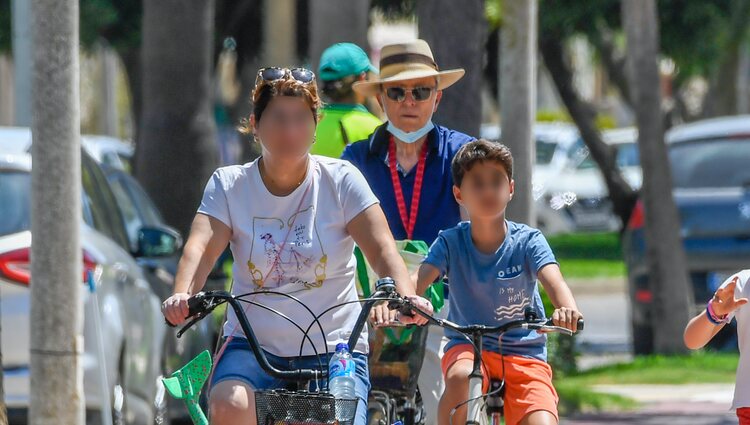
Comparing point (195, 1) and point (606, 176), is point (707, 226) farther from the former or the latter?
point (195, 1)

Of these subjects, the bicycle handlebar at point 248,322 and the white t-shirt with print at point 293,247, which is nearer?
the bicycle handlebar at point 248,322

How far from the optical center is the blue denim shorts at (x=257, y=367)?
16.0ft

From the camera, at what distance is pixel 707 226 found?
13.3 m

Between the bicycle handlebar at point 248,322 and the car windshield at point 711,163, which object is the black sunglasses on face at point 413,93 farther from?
the car windshield at point 711,163

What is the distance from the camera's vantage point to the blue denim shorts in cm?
487

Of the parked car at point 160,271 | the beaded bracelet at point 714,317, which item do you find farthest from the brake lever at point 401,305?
the parked car at point 160,271

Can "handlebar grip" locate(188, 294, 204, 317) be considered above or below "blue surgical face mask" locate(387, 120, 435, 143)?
below

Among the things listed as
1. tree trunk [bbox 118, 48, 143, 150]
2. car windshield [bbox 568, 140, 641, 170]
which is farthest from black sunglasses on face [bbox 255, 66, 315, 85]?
car windshield [bbox 568, 140, 641, 170]

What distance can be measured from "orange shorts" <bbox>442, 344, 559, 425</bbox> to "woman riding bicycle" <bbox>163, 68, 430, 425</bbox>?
1.48ft

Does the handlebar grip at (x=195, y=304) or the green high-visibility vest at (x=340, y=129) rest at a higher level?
the green high-visibility vest at (x=340, y=129)

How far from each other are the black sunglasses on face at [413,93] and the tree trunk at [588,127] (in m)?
10.1

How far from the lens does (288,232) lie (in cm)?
514

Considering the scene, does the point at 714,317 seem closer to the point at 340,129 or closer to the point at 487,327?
the point at 487,327

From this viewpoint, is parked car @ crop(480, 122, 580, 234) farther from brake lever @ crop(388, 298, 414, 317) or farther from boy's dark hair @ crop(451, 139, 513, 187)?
brake lever @ crop(388, 298, 414, 317)
